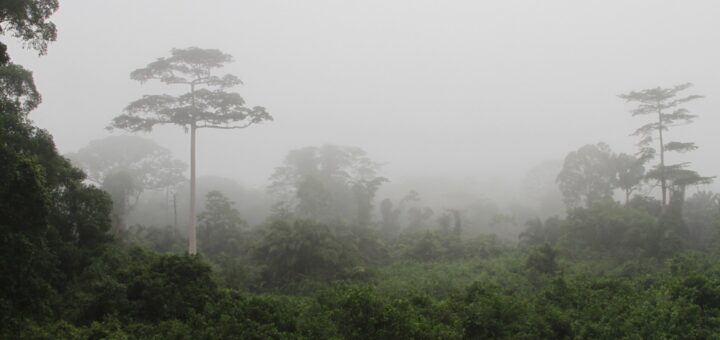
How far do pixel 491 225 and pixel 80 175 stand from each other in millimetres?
30429

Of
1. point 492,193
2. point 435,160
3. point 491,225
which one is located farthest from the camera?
point 435,160

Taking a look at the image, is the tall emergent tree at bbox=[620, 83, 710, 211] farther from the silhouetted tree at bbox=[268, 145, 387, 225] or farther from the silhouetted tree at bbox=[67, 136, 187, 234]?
the silhouetted tree at bbox=[67, 136, 187, 234]

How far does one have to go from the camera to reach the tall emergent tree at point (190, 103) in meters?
22.7

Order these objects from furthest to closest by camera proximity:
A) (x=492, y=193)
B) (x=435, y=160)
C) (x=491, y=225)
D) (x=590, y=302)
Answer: (x=435, y=160) → (x=492, y=193) → (x=491, y=225) → (x=590, y=302)

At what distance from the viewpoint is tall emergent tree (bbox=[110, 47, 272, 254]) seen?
2270 cm

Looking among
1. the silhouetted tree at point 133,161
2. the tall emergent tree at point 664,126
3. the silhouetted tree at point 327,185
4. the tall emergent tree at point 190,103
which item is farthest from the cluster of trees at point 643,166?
the silhouetted tree at point 133,161

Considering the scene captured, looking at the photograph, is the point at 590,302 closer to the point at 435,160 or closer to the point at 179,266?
the point at 179,266

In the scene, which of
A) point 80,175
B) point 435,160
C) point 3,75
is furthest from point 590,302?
point 435,160

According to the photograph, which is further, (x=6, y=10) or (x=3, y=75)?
(x=3, y=75)

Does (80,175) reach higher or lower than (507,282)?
higher

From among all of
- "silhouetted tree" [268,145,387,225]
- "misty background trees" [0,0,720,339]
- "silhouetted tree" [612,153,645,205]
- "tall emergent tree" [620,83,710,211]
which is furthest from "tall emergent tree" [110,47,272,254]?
"silhouetted tree" [612,153,645,205]

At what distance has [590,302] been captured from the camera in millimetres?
11984

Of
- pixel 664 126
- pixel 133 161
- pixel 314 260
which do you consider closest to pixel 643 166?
pixel 664 126

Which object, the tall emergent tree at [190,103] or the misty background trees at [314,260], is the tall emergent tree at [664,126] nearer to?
the misty background trees at [314,260]
